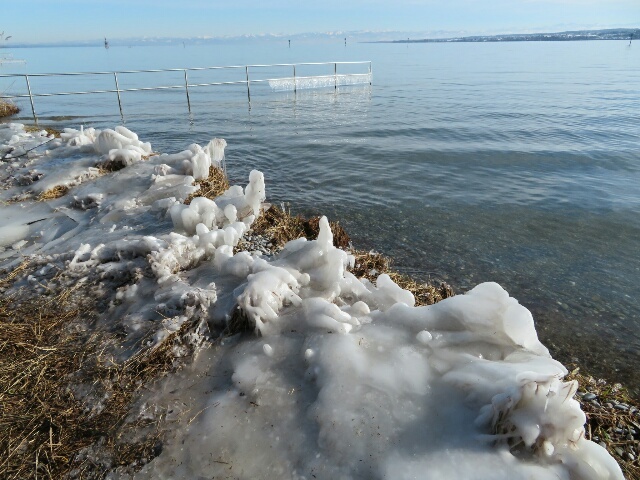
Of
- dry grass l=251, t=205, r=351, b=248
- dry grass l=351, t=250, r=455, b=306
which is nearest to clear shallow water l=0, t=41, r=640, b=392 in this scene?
dry grass l=351, t=250, r=455, b=306

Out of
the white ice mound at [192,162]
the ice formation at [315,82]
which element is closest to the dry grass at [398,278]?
the white ice mound at [192,162]

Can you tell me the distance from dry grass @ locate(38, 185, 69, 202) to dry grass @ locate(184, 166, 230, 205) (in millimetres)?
2217

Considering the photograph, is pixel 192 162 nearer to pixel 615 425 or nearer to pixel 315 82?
pixel 615 425

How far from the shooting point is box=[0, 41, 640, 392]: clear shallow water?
5289 mm

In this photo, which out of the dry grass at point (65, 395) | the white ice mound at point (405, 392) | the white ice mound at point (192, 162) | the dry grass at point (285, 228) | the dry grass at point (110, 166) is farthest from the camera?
the dry grass at point (110, 166)

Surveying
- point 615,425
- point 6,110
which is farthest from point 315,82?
point 615,425

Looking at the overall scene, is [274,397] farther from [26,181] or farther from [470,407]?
[26,181]

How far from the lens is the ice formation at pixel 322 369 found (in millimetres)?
2107

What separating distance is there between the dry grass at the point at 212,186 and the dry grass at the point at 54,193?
7.27 ft

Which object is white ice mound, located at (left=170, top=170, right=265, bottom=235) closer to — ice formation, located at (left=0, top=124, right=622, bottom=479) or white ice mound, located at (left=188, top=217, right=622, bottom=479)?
ice formation, located at (left=0, top=124, right=622, bottom=479)

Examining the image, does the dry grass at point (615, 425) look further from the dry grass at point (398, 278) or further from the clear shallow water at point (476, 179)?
the dry grass at point (398, 278)

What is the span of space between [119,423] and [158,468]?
1.53ft

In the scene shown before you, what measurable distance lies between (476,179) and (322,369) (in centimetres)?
847

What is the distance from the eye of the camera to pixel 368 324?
3234 millimetres
